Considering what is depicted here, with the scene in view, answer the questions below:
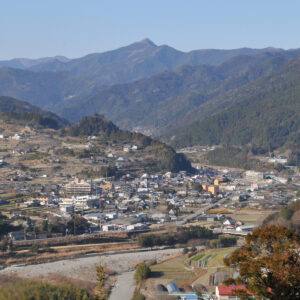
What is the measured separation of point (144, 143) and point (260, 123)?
4571 centimetres

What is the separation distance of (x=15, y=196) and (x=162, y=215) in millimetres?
13190

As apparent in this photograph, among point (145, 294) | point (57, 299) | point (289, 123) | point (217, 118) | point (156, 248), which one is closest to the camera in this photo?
point (57, 299)

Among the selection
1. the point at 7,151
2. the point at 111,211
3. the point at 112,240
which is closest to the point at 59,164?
the point at 7,151

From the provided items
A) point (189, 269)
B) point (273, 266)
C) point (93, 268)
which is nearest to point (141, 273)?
point (189, 269)

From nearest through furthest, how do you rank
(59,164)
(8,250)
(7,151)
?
(8,250)
(59,164)
(7,151)

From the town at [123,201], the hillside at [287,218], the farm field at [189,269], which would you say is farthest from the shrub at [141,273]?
the hillside at [287,218]

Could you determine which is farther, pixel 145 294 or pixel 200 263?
pixel 200 263

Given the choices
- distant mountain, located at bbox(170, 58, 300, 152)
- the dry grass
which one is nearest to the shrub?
the dry grass

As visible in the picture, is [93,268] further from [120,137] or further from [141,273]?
[120,137]

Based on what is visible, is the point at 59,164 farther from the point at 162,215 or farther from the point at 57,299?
the point at 57,299

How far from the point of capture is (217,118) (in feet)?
445

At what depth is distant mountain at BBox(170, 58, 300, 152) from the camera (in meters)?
116

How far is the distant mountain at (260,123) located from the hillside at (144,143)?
30.2 meters

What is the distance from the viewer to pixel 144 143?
275 ft
